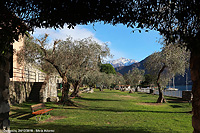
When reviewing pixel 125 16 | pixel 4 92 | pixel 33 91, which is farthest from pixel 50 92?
pixel 125 16

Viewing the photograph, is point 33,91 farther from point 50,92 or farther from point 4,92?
point 4,92

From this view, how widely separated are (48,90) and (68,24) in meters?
18.0

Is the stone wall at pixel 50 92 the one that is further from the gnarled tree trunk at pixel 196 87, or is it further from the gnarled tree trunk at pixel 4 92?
the gnarled tree trunk at pixel 196 87

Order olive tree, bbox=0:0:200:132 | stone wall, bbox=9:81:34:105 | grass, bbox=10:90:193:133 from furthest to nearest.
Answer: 1. stone wall, bbox=9:81:34:105
2. grass, bbox=10:90:193:133
3. olive tree, bbox=0:0:200:132

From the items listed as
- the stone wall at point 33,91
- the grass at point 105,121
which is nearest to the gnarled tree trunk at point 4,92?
the grass at point 105,121

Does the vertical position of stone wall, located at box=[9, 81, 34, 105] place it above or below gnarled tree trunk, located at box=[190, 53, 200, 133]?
below

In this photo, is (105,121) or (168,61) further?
(168,61)

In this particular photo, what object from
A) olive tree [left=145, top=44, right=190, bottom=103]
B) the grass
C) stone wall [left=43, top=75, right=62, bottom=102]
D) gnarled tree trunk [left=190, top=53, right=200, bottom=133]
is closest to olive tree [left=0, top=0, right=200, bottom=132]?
gnarled tree trunk [left=190, top=53, right=200, bottom=133]

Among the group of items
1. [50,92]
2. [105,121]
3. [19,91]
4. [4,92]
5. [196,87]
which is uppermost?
→ [196,87]

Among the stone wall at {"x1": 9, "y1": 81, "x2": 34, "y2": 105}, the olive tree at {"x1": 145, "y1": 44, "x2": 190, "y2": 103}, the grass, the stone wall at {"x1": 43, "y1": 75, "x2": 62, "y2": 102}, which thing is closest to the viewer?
the grass

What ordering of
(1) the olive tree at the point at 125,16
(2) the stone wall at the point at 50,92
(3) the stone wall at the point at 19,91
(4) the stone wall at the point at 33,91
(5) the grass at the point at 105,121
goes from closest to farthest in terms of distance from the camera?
(1) the olive tree at the point at 125,16 < (5) the grass at the point at 105,121 < (3) the stone wall at the point at 19,91 < (4) the stone wall at the point at 33,91 < (2) the stone wall at the point at 50,92

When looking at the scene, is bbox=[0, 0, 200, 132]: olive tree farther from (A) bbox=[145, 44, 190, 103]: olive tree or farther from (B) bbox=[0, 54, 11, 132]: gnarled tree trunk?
(A) bbox=[145, 44, 190, 103]: olive tree

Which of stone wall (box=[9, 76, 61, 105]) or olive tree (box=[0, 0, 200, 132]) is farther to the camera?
stone wall (box=[9, 76, 61, 105])

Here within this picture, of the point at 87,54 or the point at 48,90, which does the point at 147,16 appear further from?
the point at 48,90
